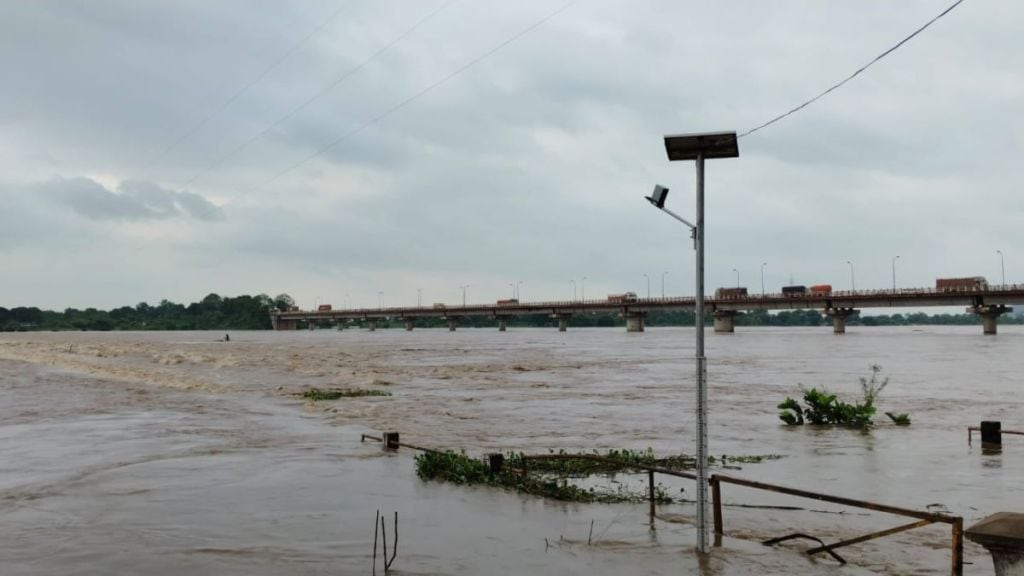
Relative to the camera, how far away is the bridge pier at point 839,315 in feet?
496

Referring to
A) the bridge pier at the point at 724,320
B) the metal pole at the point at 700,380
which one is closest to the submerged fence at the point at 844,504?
the metal pole at the point at 700,380

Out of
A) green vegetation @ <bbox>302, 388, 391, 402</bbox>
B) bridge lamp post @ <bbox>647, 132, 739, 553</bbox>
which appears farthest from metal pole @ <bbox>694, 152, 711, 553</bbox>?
green vegetation @ <bbox>302, 388, 391, 402</bbox>

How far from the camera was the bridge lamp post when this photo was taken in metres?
8.95

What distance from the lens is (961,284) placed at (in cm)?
14050

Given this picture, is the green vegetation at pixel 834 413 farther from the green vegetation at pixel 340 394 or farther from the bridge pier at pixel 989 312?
the bridge pier at pixel 989 312

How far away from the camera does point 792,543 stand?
11.4m

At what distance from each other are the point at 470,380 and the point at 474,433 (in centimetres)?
2409

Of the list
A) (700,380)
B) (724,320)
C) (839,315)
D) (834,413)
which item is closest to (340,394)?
(834,413)

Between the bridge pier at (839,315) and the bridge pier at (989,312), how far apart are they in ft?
70.2

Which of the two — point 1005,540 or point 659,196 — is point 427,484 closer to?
point 659,196

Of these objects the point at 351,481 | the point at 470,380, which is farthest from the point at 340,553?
the point at 470,380

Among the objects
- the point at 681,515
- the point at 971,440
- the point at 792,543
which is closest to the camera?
the point at 792,543

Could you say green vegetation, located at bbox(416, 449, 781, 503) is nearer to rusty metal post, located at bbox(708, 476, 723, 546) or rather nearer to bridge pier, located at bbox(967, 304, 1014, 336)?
rusty metal post, located at bbox(708, 476, 723, 546)

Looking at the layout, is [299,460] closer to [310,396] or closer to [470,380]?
[310,396]
